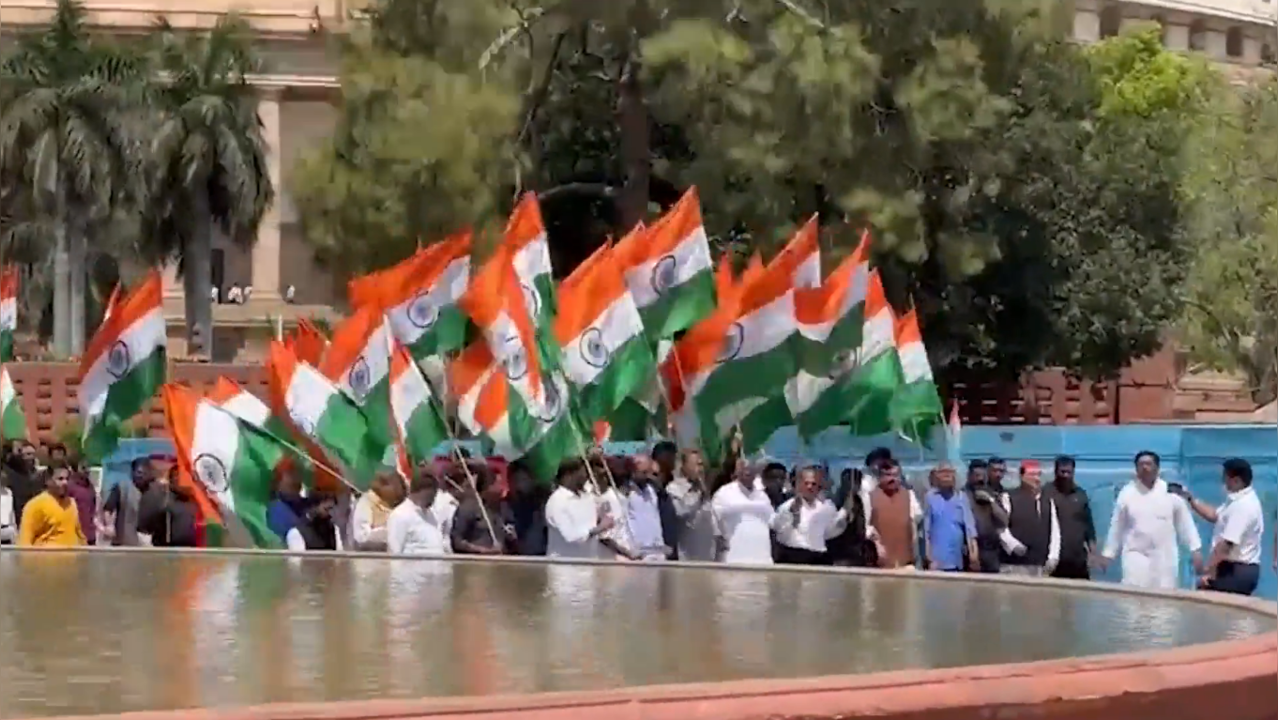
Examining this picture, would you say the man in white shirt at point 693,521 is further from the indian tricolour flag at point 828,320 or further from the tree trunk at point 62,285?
the tree trunk at point 62,285

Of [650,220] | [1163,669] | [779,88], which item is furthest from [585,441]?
[650,220]

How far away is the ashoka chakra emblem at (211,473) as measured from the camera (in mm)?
17719

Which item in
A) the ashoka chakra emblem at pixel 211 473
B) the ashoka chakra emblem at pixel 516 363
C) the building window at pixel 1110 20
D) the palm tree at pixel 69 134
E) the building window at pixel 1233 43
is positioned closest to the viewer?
the ashoka chakra emblem at pixel 211 473

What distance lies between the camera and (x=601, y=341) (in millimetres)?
19469

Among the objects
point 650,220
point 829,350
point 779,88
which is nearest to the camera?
point 829,350

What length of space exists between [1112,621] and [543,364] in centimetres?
961

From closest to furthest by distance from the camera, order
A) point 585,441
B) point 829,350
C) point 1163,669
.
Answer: point 1163,669 < point 585,441 < point 829,350

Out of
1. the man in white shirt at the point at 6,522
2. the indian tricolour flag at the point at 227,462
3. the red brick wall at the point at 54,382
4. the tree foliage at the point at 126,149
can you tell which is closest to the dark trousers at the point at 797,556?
the indian tricolour flag at the point at 227,462

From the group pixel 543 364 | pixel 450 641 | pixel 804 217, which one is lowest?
pixel 450 641

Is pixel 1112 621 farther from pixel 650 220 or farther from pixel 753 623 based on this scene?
pixel 650 220

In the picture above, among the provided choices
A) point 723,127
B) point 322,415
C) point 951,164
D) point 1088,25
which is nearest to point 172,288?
point 951,164

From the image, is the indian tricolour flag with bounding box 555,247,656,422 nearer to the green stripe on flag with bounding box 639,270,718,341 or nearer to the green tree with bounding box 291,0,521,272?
the green stripe on flag with bounding box 639,270,718,341

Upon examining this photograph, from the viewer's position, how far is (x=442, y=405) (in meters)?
21.9

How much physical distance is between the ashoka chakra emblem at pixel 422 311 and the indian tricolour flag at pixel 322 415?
246 cm
